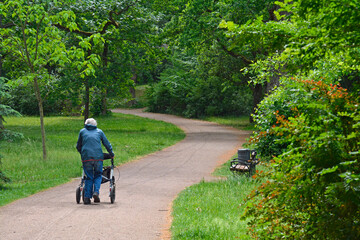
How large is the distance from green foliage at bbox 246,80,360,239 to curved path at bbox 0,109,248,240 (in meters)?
3.41

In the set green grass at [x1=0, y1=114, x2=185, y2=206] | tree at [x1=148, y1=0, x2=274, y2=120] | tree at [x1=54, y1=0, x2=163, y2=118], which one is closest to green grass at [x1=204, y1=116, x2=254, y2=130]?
tree at [x1=148, y1=0, x2=274, y2=120]

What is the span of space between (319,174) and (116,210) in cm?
603

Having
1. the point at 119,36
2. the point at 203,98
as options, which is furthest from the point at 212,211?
the point at 203,98

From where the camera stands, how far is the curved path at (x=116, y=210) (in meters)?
7.61

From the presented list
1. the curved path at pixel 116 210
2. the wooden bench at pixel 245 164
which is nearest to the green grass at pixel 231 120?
the curved path at pixel 116 210

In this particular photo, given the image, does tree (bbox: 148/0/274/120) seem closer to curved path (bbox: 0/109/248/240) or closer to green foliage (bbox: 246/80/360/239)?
curved path (bbox: 0/109/248/240)

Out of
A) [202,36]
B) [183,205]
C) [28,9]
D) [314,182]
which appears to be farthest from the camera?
[202,36]

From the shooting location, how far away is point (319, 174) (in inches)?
159

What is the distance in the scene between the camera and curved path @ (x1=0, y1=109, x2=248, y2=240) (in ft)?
25.0

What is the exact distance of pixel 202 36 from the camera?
27516 millimetres

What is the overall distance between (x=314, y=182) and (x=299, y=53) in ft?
3.54

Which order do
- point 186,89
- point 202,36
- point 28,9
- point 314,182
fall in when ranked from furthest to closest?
1. point 186,89
2. point 202,36
3. point 28,9
4. point 314,182

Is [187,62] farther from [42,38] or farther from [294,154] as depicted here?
[294,154]

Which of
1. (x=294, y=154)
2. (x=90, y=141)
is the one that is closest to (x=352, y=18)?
(x=294, y=154)
